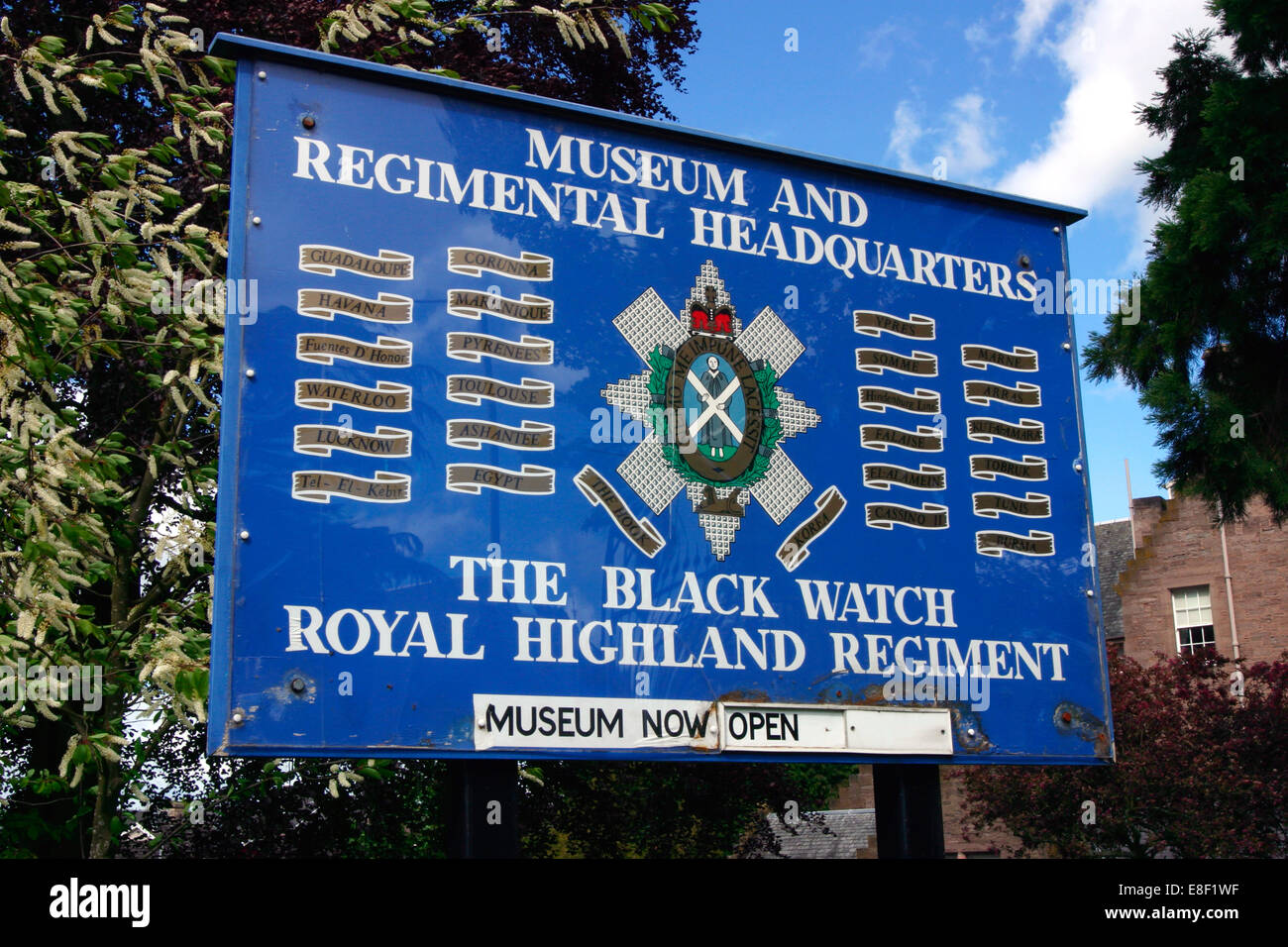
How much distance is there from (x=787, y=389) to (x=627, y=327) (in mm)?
886

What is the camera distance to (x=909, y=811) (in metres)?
6.50

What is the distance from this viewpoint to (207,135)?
872 cm

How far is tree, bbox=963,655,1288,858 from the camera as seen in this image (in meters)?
23.2

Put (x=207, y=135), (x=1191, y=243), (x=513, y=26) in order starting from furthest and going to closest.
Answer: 1. (x=1191, y=243)
2. (x=513, y=26)
3. (x=207, y=135)

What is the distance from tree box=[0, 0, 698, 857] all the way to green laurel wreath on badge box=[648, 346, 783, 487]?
233cm

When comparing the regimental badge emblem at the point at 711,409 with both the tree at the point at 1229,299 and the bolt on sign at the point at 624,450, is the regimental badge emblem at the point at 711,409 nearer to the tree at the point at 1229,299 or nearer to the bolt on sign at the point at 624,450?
the bolt on sign at the point at 624,450

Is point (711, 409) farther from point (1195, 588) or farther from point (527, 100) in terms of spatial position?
point (1195, 588)

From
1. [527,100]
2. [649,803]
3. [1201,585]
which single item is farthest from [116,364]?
[1201,585]

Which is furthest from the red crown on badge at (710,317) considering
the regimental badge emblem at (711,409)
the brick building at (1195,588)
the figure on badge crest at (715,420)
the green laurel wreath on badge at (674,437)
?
the brick building at (1195,588)

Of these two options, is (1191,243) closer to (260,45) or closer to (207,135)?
(207,135)

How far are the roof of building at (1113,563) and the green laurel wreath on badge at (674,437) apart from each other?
3156cm

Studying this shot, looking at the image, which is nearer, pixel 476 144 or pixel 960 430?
pixel 476 144

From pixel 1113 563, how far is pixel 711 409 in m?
36.4
